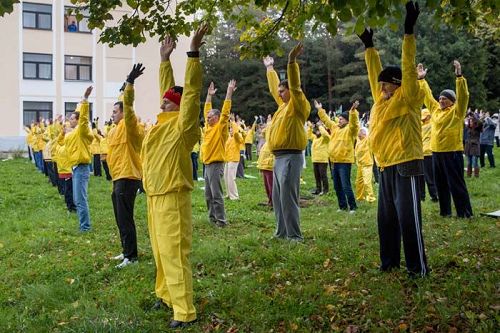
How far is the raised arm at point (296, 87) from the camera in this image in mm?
7347

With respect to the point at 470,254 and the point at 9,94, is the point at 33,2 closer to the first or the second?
the point at 9,94

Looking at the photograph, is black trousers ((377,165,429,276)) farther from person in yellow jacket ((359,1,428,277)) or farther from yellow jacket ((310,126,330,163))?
yellow jacket ((310,126,330,163))

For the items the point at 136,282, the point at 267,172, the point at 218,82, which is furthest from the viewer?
the point at 218,82

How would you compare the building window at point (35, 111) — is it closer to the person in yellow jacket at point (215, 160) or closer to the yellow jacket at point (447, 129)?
the person in yellow jacket at point (215, 160)

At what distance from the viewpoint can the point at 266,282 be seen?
653 cm

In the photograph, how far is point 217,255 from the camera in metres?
7.70

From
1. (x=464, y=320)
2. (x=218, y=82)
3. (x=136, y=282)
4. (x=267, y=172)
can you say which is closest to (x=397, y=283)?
(x=464, y=320)

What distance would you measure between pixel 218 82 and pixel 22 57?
2022 centimetres

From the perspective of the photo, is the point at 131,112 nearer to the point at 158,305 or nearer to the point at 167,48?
the point at 167,48

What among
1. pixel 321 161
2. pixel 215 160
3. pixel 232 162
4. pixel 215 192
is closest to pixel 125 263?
pixel 215 192

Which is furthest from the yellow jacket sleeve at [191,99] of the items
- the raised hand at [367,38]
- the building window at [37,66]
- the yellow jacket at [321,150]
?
the building window at [37,66]

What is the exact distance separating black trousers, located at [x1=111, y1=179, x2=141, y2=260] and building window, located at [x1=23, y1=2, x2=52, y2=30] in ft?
107

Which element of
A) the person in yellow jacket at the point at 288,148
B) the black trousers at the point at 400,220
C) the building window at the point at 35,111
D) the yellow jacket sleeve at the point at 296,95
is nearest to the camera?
the black trousers at the point at 400,220

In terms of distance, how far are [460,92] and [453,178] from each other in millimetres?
1611
